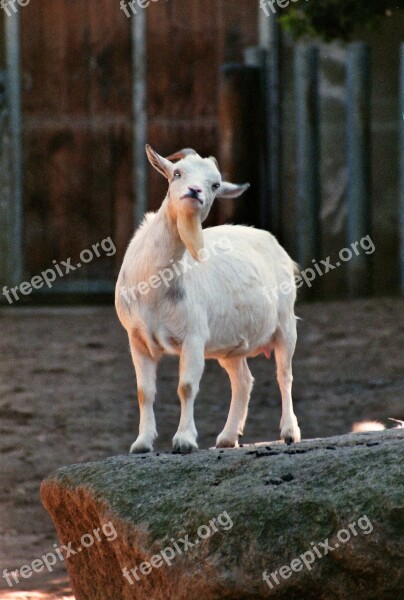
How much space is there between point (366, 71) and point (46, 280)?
4213mm

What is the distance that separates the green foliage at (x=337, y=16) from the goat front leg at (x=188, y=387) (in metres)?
4.54

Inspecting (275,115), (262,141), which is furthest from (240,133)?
(275,115)

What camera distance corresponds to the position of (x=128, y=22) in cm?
1582

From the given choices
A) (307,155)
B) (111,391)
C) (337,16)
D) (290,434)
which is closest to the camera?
(290,434)

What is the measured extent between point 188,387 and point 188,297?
44 cm

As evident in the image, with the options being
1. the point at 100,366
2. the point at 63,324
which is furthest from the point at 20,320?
the point at 100,366

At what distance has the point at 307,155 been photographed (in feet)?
48.7

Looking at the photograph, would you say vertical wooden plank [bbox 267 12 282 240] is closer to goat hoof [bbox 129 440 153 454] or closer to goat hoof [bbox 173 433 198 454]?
goat hoof [bbox 129 440 153 454]

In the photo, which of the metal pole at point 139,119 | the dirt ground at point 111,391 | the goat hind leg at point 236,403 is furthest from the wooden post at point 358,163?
the goat hind leg at point 236,403

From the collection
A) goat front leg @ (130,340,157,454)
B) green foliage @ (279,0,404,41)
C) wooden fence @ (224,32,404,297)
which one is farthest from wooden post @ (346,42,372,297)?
goat front leg @ (130,340,157,454)

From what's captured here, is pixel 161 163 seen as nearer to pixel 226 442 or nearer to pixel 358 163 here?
pixel 226 442

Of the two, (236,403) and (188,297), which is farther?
(236,403)

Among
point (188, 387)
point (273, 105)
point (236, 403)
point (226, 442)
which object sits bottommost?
point (226, 442)

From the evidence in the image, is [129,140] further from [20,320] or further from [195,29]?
[20,320]
